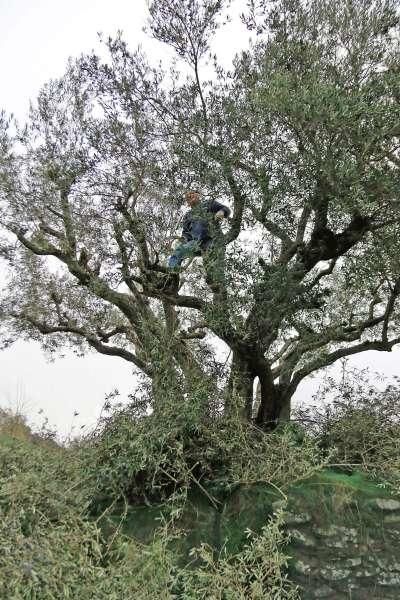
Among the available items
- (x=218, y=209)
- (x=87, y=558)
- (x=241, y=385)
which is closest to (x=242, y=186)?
(x=218, y=209)

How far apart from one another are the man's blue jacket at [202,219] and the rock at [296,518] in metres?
4.06

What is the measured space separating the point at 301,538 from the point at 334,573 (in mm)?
498

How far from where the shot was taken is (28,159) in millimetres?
11320

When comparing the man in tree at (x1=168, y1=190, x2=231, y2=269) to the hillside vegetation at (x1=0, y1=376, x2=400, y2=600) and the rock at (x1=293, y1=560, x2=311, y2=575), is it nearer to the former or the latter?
the hillside vegetation at (x1=0, y1=376, x2=400, y2=600)

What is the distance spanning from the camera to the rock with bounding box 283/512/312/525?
677 centimetres

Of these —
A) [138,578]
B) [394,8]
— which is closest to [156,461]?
[138,578]

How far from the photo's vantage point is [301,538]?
671 cm

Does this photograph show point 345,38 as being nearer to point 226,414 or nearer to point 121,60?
point 121,60

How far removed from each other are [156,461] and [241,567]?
1.50 m

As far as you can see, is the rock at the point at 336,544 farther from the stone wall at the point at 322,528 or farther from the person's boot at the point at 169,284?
the person's boot at the point at 169,284

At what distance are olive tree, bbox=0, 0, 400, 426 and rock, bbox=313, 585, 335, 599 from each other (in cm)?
241

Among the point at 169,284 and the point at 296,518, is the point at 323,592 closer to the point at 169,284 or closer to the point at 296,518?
the point at 296,518

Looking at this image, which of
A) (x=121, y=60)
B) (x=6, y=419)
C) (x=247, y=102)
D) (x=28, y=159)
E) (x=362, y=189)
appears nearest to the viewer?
(x=362, y=189)

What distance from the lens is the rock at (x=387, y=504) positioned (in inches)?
274
